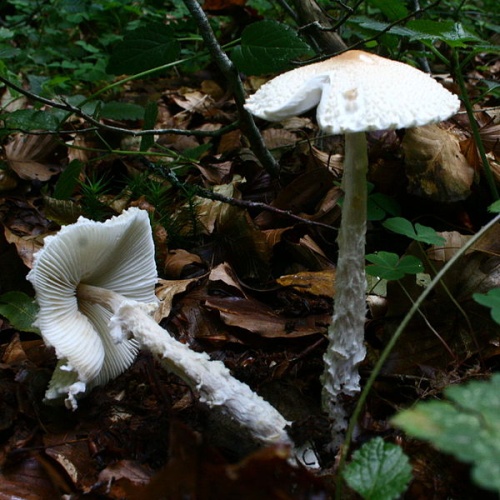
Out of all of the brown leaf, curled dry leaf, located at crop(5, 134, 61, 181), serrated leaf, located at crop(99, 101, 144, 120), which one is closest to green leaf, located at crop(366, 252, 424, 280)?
the brown leaf

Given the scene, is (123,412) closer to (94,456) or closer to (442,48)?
(94,456)

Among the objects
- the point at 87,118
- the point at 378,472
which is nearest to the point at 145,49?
the point at 87,118

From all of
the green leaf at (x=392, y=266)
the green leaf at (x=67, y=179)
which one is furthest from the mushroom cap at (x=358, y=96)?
the green leaf at (x=67, y=179)

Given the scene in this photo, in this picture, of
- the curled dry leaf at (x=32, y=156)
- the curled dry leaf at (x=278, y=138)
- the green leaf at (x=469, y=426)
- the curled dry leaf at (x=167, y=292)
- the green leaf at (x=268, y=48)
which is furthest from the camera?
the curled dry leaf at (x=278, y=138)

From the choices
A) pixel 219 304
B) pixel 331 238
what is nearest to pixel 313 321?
pixel 219 304

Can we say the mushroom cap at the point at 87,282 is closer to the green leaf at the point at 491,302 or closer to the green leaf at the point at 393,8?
the green leaf at the point at 491,302

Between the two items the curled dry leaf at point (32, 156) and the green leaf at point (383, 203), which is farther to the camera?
the curled dry leaf at point (32, 156)

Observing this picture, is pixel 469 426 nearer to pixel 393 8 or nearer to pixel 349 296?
pixel 349 296
